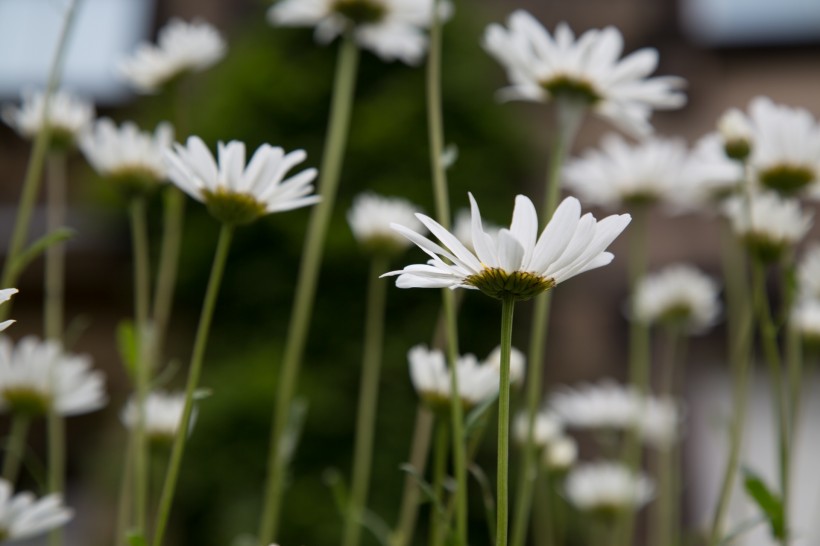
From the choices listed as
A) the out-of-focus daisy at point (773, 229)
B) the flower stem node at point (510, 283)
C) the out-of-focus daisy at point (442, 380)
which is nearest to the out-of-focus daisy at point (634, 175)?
the out-of-focus daisy at point (773, 229)

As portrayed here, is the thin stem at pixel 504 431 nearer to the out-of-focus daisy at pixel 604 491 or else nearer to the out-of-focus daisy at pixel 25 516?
the out-of-focus daisy at pixel 25 516

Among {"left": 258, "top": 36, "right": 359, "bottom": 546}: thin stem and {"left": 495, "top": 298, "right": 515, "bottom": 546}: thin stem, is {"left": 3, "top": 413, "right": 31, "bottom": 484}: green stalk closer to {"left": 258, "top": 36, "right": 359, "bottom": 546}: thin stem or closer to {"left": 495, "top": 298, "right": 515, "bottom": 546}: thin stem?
{"left": 258, "top": 36, "right": 359, "bottom": 546}: thin stem

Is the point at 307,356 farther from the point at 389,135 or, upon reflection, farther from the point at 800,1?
the point at 800,1

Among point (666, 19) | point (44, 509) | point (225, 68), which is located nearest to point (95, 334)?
point (225, 68)

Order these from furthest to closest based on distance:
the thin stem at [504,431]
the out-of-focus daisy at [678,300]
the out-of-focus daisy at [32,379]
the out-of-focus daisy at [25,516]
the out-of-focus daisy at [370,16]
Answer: the out-of-focus daisy at [678,300] → the out-of-focus daisy at [370,16] → the out-of-focus daisy at [32,379] → the out-of-focus daisy at [25,516] → the thin stem at [504,431]

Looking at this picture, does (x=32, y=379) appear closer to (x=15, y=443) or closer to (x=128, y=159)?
(x=15, y=443)

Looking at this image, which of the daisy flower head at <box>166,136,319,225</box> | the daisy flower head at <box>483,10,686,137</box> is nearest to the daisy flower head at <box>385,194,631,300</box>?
the daisy flower head at <box>166,136,319,225</box>
